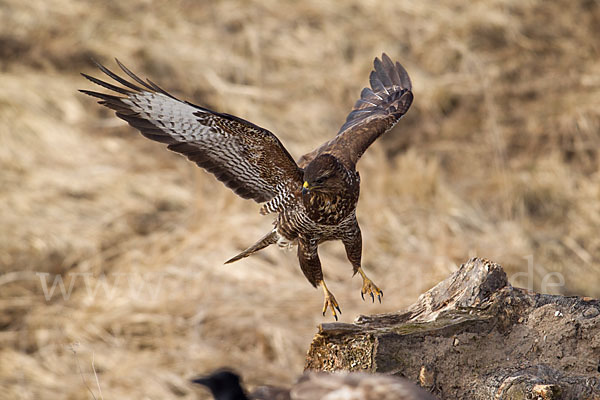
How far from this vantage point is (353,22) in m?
12.3

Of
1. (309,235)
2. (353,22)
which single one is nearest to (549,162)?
(353,22)

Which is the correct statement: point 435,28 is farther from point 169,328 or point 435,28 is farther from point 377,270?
point 169,328

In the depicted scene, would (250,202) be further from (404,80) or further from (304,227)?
(304,227)

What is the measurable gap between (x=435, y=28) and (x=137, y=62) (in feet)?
15.3

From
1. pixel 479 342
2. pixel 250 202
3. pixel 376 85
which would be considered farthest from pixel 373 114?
pixel 250 202

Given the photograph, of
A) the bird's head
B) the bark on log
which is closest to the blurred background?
the bird's head

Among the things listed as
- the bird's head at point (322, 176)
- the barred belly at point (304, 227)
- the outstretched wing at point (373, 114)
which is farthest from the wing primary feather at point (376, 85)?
the bird's head at point (322, 176)

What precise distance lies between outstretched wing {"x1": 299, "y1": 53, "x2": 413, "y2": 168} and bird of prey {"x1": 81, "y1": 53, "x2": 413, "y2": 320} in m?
0.01

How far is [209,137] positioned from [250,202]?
4536mm

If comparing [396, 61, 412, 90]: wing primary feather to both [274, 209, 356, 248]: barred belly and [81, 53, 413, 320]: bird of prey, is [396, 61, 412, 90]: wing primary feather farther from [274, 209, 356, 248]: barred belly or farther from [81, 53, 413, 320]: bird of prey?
[274, 209, 356, 248]: barred belly

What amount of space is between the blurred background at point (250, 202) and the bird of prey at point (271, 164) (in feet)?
10.1

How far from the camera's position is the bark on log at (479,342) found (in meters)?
3.48

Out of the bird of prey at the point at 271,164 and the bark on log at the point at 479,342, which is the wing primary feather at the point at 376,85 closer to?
the bird of prey at the point at 271,164

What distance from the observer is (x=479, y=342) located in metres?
3.60
